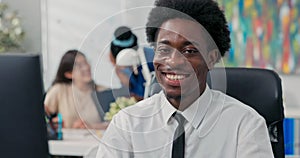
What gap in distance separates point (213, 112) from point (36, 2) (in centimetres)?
288

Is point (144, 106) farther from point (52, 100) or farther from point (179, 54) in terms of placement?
point (52, 100)

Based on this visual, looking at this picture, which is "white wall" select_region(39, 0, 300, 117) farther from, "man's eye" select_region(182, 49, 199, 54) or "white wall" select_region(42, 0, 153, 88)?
A: "man's eye" select_region(182, 49, 199, 54)

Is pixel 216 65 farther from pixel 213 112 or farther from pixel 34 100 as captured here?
pixel 34 100

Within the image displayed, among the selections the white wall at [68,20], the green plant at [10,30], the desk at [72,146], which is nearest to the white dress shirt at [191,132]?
the desk at [72,146]

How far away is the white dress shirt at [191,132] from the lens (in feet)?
4.21

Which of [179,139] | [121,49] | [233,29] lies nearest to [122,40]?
[121,49]

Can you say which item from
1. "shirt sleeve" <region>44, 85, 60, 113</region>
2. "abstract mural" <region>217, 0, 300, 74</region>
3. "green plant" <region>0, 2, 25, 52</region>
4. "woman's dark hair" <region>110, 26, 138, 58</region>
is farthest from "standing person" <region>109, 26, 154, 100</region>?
"green plant" <region>0, 2, 25, 52</region>

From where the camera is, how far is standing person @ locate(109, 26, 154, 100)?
124 centimetres

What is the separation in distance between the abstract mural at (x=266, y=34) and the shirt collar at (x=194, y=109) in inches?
85.6

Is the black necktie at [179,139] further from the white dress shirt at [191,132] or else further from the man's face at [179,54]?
the man's face at [179,54]

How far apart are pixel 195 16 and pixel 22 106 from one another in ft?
1.51

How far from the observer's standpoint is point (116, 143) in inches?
50.8

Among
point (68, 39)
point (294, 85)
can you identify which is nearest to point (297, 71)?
point (294, 85)

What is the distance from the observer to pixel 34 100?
3.15 ft
